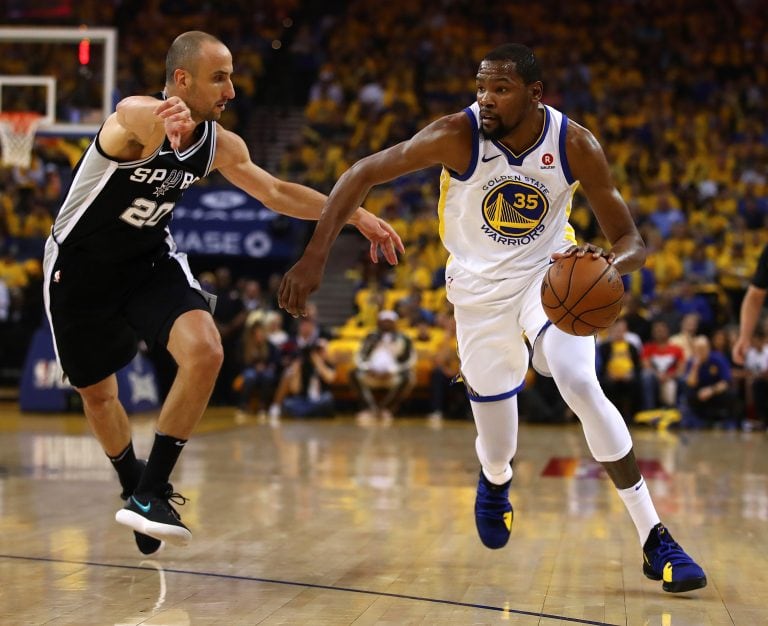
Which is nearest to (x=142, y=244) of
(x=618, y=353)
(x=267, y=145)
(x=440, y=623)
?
(x=440, y=623)

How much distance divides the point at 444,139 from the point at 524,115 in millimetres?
354

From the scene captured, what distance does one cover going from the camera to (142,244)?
4852 mm

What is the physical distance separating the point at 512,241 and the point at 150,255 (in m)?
1.56

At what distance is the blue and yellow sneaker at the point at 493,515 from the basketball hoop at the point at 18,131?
29.9 feet

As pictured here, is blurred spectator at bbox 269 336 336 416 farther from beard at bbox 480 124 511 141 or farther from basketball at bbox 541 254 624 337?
basketball at bbox 541 254 624 337

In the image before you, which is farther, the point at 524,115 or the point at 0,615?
the point at 524,115

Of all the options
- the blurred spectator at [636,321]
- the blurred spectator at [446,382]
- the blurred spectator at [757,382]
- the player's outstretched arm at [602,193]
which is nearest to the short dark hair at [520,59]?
the player's outstretched arm at [602,193]

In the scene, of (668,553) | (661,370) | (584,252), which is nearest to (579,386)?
(584,252)

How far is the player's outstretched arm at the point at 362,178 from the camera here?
13.8 feet

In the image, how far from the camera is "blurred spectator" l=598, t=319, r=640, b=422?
13.8 metres

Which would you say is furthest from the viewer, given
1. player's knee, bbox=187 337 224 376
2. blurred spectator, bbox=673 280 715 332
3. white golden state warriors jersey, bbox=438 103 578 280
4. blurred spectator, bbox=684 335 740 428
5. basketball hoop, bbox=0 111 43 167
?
blurred spectator, bbox=673 280 715 332

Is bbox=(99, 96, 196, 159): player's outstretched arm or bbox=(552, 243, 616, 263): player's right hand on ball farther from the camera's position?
bbox=(552, 243, 616, 263): player's right hand on ball

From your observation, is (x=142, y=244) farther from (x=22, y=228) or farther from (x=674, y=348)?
(x=22, y=228)

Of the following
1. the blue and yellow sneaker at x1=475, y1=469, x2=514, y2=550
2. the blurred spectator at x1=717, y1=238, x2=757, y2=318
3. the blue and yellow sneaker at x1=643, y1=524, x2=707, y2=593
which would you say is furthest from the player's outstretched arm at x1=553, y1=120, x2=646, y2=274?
the blurred spectator at x1=717, y1=238, x2=757, y2=318
